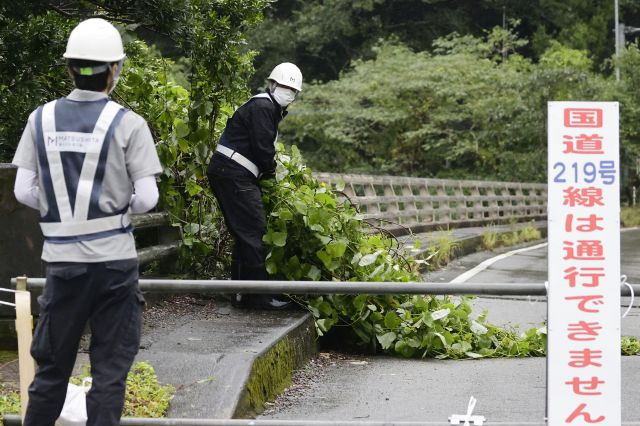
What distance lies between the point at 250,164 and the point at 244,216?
390 mm

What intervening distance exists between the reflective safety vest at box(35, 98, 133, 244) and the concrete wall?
6.54ft

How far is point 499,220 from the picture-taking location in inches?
906

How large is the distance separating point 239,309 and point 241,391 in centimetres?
230

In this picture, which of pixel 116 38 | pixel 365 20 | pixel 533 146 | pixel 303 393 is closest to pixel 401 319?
pixel 303 393

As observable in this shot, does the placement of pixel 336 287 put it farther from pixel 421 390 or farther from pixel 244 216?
pixel 244 216

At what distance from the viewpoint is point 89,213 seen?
3.87 meters

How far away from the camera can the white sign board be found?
428cm

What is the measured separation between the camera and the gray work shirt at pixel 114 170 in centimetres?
388

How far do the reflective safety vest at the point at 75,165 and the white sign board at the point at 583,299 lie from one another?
184 centimetres

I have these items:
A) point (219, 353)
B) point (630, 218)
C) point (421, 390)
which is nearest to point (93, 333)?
point (219, 353)

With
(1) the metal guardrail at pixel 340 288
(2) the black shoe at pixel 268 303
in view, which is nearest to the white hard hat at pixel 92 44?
(1) the metal guardrail at pixel 340 288

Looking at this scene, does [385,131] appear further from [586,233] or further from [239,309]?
[586,233]

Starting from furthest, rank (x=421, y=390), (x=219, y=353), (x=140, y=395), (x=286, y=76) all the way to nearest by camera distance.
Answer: (x=286, y=76) → (x=421, y=390) → (x=219, y=353) → (x=140, y=395)

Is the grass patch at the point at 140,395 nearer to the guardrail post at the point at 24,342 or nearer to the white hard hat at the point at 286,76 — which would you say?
the guardrail post at the point at 24,342
